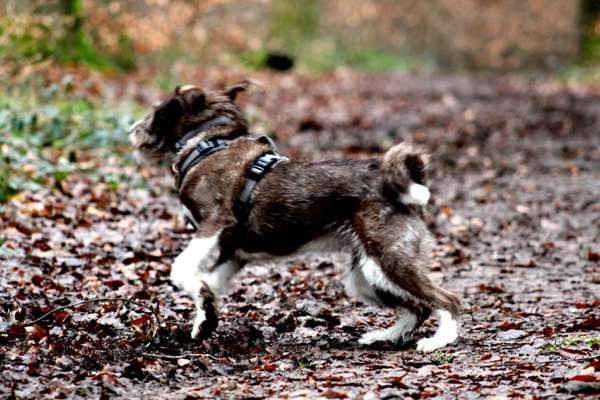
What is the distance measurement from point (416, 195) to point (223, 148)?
162 cm

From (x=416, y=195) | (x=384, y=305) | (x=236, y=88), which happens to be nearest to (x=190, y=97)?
(x=236, y=88)

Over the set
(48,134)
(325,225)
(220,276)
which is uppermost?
(325,225)

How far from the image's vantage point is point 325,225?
6188mm

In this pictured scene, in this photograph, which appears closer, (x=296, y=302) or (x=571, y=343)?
(x=571, y=343)

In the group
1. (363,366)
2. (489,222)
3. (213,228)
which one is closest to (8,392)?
(213,228)

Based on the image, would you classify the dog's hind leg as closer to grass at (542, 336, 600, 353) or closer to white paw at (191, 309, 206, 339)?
grass at (542, 336, 600, 353)

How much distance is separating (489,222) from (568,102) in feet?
44.3

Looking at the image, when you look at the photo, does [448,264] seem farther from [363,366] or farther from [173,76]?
[173,76]

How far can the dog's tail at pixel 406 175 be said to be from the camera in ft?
19.8

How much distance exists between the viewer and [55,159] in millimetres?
11609

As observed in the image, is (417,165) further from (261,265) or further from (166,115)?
(261,265)

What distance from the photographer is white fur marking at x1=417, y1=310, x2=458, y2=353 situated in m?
6.14

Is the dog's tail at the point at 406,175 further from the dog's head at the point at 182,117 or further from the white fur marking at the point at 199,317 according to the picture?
the white fur marking at the point at 199,317

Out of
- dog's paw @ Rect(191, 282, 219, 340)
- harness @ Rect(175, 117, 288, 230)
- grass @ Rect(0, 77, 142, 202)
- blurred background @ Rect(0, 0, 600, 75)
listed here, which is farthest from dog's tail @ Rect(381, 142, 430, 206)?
blurred background @ Rect(0, 0, 600, 75)
